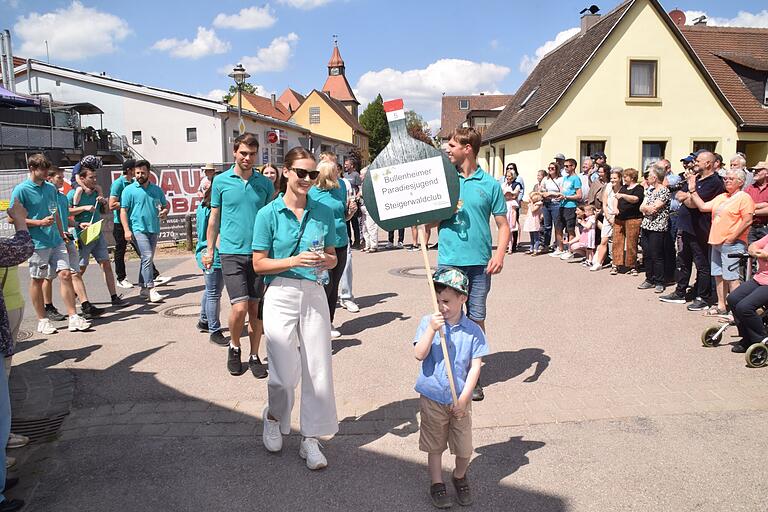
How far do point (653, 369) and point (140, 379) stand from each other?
15.7 feet

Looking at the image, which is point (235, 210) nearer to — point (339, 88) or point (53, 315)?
point (53, 315)

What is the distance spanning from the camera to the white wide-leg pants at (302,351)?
375 centimetres

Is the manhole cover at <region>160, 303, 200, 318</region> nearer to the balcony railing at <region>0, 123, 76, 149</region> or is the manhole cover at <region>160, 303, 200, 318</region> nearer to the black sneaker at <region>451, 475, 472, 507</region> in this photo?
the black sneaker at <region>451, 475, 472, 507</region>

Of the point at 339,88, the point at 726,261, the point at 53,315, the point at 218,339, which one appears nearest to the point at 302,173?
the point at 218,339

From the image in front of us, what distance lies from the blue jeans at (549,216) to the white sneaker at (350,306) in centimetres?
642

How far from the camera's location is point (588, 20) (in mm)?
28438

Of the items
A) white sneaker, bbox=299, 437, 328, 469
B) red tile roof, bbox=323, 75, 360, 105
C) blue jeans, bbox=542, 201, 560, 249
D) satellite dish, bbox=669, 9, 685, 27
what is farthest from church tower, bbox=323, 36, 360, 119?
white sneaker, bbox=299, 437, 328, 469

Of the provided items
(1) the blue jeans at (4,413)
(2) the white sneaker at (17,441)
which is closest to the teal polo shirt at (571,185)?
(2) the white sneaker at (17,441)

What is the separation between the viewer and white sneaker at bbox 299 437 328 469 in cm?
368

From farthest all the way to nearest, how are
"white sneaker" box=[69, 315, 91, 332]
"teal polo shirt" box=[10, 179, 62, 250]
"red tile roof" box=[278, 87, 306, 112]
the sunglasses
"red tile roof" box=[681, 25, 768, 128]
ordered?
"red tile roof" box=[278, 87, 306, 112] → "red tile roof" box=[681, 25, 768, 128] → "white sneaker" box=[69, 315, 91, 332] → "teal polo shirt" box=[10, 179, 62, 250] → the sunglasses

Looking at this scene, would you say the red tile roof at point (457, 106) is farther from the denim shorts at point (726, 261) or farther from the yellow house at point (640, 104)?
the denim shorts at point (726, 261)

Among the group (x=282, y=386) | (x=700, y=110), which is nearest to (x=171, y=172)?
(x=282, y=386)

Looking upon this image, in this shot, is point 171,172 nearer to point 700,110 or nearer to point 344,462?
point 344,462

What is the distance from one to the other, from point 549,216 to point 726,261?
636cm
